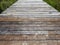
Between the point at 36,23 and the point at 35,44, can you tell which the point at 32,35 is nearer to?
the point at 35,44

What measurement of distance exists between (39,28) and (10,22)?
0.49 metres

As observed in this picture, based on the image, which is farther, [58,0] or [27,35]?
[58,0]

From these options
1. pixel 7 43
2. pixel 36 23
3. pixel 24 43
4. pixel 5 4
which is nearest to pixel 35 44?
pixel 24 43

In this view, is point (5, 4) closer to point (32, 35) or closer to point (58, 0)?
point (58, 0)

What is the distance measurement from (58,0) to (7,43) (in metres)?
6.21

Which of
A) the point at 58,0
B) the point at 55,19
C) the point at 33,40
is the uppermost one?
the point at 33,40

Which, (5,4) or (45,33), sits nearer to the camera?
(45,33)

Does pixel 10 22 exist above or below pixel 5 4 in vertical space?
above

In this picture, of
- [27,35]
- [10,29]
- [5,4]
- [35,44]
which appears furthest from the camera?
[5,4]

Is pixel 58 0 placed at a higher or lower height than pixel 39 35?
lower

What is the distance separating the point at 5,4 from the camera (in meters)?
7.82

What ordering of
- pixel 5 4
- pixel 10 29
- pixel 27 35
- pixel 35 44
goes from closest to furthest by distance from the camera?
pixel 35 44
pixel 27 35
pixel 10 29
pixel 5 4

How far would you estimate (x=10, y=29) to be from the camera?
8.41ft

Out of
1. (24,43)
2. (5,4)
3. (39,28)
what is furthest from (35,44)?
(5,4)
